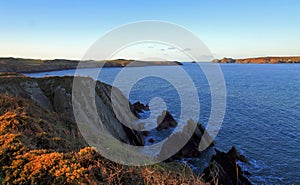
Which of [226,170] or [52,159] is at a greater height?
[52,159]

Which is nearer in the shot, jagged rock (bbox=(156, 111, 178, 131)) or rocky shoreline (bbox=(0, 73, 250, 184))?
rocky shoreline (bbox=(0, 73, 250, 184))

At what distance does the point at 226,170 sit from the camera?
70.8ft

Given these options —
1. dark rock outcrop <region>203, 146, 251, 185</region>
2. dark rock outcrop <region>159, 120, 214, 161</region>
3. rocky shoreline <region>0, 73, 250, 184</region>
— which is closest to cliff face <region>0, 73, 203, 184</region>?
rocky shoreline <region>0, 73, 250, 184</region>

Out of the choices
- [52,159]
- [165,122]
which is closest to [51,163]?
[52,159]

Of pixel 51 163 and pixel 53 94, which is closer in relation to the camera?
pixel 51 163

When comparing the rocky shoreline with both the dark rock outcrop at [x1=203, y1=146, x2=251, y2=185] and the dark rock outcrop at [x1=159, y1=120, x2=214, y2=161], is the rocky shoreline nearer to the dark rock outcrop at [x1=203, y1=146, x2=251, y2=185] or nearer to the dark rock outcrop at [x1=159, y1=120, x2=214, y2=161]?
the dark rock outcrop at [x1=203, y1=146, x2=251, y2=185]

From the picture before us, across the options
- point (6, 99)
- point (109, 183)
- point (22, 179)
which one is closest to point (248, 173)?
point (109, 183)

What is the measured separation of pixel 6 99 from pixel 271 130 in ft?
113

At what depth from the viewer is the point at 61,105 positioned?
2583 centimetres

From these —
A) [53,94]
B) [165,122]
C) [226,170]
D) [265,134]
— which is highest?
[53,94]

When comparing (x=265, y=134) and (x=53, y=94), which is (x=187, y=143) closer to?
(x=265, y=134)

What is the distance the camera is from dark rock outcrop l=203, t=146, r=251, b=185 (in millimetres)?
19094

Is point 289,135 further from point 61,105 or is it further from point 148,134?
point 61,105

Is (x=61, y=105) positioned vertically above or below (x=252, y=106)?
above
